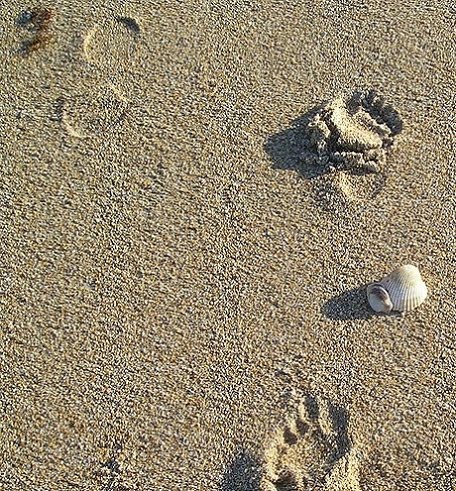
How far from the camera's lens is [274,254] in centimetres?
361

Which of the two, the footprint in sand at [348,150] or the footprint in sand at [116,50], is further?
the footprint in sand at [116,50]

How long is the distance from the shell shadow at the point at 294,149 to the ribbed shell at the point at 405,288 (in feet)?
2.35

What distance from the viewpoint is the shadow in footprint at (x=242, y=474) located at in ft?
10.4

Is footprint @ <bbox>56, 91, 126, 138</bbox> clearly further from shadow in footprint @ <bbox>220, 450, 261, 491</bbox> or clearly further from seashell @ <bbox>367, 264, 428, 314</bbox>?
shadow in footprint @ <bbox>220, 450, 261, 491</bbox>

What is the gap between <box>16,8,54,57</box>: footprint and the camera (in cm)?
408

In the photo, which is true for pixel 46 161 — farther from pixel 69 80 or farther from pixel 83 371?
pixel 83 371

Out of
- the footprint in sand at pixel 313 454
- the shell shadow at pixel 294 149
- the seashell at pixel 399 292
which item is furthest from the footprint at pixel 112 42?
the footprint in sand at pixel 313 454

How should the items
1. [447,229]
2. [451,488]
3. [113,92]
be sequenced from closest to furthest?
1. [451,488]
2. [447,229]
3. [113,92]

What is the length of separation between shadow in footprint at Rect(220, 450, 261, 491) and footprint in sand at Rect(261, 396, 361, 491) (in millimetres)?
47

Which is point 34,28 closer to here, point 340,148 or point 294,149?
point 294,149

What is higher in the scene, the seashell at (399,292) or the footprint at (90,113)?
the seashell at (399,292)

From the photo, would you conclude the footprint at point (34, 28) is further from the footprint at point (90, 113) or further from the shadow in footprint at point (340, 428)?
the shadow in footprint at point (340, 428)

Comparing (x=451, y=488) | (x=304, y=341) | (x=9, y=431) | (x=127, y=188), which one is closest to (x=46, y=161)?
(x=127, y=188)

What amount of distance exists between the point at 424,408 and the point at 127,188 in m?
1.94
